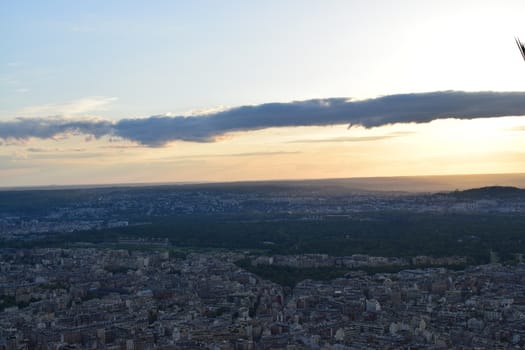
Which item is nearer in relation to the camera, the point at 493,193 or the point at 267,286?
the point at 267,286

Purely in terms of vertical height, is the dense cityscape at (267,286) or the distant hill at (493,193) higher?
the distant hill at (493,193)

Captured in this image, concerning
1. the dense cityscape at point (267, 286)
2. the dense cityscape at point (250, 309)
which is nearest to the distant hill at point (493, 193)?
the dense cityscape at point (267, 286)

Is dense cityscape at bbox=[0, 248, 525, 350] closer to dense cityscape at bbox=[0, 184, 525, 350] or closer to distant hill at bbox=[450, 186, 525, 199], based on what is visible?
dense cityscape at bbox=[0, 184, 525, 350]

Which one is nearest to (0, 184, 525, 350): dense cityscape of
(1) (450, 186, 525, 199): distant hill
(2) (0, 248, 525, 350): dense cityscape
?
(2) (0, 248, 525, 350): dense cityscape

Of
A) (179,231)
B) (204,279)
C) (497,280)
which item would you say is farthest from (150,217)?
(497,280)

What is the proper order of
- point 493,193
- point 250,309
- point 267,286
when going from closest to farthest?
1. point 250,309
2. point 267,286
3. point 493,193

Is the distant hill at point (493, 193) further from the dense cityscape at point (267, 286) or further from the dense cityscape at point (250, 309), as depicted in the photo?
the dense cityscape at point (250, 309)

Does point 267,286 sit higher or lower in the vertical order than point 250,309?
higher

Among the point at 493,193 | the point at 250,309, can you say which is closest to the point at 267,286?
the point at 250,309

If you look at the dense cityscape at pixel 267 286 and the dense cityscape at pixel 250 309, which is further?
the dense cityscape at pixel 267 286

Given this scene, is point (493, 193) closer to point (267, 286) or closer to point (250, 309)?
point (267, 286)

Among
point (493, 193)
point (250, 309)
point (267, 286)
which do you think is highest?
point (493, 193)

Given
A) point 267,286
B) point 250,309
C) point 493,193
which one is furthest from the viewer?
point 493,193
